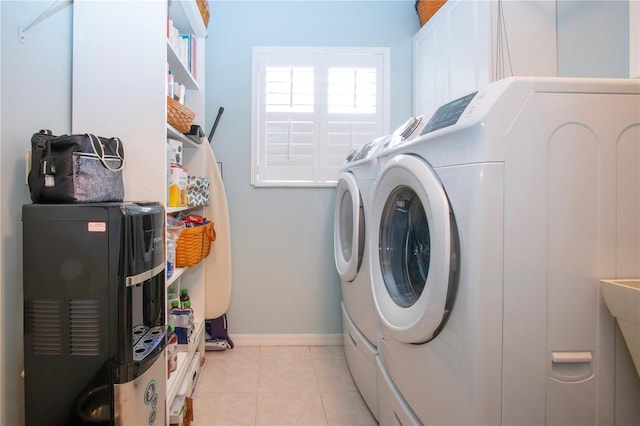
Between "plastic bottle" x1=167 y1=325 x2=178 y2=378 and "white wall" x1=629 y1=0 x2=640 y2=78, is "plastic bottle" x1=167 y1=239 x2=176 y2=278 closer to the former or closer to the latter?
"plastic bottle" x1=167 y1=325 x2=178 y2=378

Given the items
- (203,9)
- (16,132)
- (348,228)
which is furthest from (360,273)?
(203,9)

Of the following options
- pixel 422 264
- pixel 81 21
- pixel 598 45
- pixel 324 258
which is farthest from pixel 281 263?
pixel 598 45

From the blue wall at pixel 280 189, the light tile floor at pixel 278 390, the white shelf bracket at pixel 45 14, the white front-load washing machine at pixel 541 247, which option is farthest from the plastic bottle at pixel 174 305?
the white front-load washing machine at pixel 541 247

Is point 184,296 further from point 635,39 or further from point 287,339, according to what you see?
point 635,39

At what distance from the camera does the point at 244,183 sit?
2.34m

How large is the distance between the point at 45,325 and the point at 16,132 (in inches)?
25.2

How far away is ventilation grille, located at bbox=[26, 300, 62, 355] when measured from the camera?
101 cm

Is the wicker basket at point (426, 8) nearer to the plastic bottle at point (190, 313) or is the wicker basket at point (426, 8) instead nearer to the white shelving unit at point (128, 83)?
the white shelving unit at point (128, 83)

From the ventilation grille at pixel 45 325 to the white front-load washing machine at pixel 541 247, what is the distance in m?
1.12

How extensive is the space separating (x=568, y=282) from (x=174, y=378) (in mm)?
1501

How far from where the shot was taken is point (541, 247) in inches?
30.5

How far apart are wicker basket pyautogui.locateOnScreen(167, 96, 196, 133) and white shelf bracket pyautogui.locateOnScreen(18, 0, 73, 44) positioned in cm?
47

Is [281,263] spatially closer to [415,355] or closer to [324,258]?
[324,258]

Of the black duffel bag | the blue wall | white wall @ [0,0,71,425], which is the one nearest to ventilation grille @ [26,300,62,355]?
white wall @ [0,0,71,425]
